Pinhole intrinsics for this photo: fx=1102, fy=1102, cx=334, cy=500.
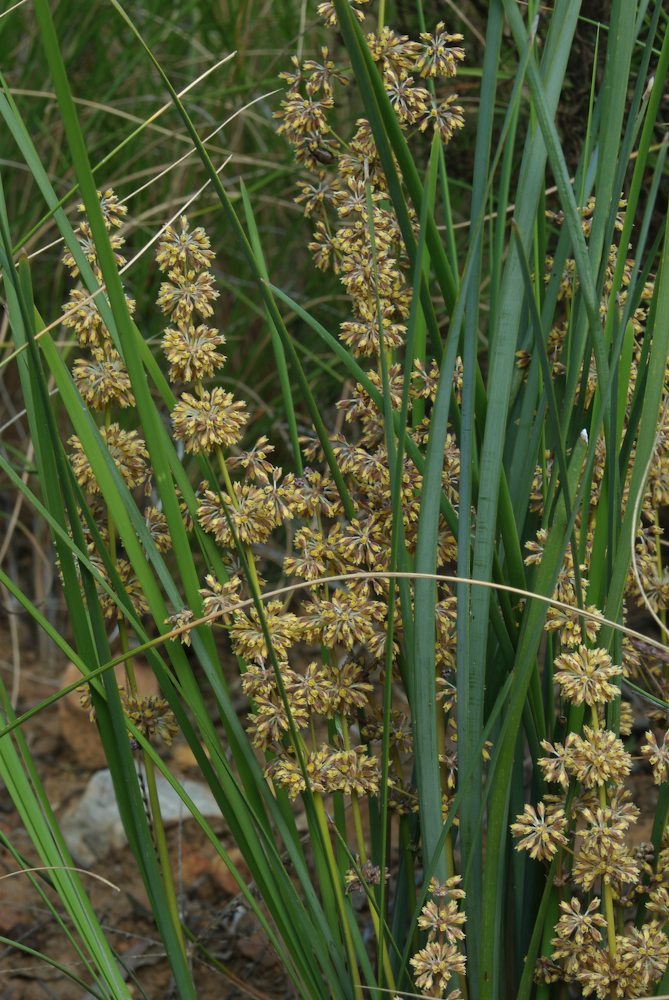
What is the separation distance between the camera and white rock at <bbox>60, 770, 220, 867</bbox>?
191 cm

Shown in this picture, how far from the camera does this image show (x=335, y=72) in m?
0.98

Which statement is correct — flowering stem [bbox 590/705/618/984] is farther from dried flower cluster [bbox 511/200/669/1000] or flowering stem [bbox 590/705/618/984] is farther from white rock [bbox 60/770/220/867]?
white rock [bbox 60/770/220/867]

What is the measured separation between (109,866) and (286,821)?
1.07m

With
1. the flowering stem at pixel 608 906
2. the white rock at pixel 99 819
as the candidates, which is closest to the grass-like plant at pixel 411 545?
the flowering stem at pixel 608 906

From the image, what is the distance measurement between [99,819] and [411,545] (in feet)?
3.84

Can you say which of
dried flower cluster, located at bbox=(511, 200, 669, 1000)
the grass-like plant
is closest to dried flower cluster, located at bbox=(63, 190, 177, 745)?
the grass-like plant

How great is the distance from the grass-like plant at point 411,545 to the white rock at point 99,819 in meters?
0.97

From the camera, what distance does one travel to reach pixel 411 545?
0.98 m

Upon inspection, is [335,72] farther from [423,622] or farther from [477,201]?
[423,622]

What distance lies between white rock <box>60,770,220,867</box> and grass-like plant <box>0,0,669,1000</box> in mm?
968

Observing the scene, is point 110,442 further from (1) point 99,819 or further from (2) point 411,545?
(1) point 99,819

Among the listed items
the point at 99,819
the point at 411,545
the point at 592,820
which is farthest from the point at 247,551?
the point at 99,819

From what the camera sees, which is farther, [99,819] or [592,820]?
[99,819]

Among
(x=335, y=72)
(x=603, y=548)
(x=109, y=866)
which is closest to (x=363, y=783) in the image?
(x=603, y=548)
